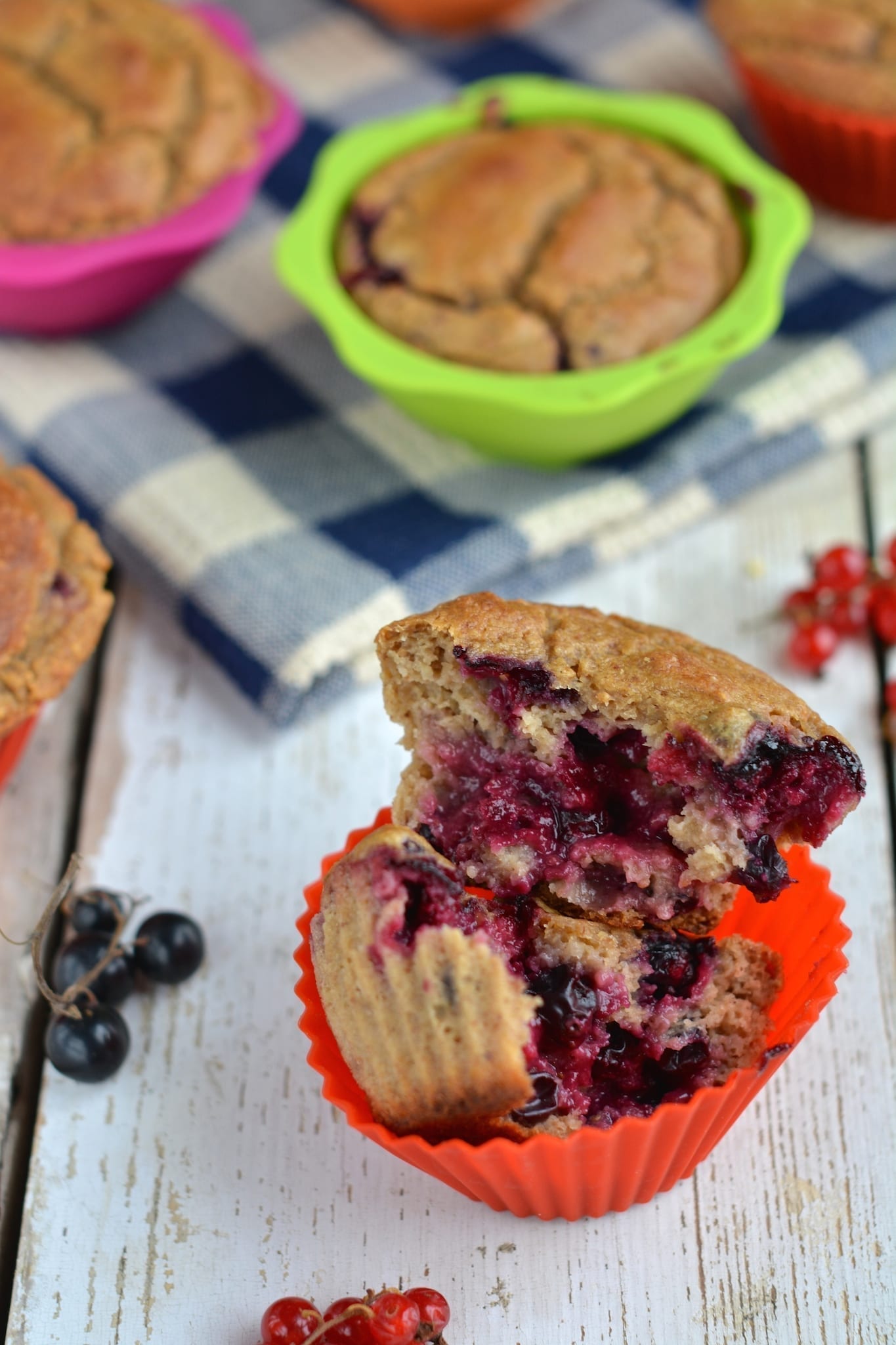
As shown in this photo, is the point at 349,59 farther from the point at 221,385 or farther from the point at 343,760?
the point at 343,760

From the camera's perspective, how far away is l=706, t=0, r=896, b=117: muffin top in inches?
147

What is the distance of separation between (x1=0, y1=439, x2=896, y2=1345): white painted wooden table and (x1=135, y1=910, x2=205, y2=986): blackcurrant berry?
0.21ft

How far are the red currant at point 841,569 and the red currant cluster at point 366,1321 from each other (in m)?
1.82

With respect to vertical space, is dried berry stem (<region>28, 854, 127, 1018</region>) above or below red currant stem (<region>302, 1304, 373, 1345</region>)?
above

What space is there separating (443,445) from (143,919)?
4.82 ft

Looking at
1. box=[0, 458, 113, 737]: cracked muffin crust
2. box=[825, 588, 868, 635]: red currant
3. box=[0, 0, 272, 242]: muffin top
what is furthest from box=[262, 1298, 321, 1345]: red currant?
box=[0, 0, 272, 242]: muffin top

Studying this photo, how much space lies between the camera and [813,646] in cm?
314

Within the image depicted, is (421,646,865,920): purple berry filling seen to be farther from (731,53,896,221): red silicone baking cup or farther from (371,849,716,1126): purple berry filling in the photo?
(731,53,896,221): red silicone baking cup

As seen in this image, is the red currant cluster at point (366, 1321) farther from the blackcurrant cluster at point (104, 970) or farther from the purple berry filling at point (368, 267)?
the purple berry filling at point (368, 267)

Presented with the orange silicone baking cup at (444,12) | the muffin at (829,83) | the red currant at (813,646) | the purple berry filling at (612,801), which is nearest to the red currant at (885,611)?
the red currant at (813,646)

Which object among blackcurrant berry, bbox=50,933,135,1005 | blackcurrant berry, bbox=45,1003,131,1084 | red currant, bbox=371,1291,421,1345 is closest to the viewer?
red currant, bbox=371,1291,421,1345

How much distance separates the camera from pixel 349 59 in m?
4.59

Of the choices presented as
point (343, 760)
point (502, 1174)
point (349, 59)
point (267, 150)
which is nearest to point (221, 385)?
point (267, 150)

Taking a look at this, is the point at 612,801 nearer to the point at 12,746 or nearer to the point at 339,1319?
the point at 339,1319
